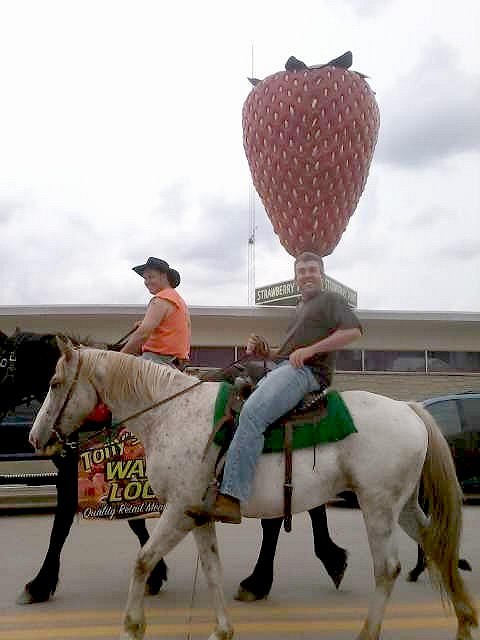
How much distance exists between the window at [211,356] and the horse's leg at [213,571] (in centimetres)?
1471

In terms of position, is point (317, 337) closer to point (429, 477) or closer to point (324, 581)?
point (429, 477)

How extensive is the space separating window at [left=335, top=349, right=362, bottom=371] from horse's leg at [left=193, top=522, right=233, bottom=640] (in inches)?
619

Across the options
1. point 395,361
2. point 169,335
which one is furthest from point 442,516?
point 395,361

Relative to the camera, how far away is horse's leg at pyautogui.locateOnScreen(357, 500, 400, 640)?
13.0 feet

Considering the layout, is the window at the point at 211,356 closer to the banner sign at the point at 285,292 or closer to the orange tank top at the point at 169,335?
the banner sign at the point at 285,292

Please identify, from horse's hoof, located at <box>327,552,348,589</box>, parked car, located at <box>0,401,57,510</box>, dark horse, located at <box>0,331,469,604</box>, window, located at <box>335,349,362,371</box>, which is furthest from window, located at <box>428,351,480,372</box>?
horse's hoof, located at <box>327,552,348,589</box>

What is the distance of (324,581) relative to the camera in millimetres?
5727

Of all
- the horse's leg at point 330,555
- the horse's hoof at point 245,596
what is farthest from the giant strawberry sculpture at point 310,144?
the horse's hoof at point 245,596

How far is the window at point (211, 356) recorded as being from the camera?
750 inches

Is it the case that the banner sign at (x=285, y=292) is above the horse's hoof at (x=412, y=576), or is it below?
above

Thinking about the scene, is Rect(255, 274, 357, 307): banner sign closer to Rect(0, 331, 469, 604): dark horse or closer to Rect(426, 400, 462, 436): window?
Rect(426, 400, 462, 436): window

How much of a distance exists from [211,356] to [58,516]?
1397 centimetres

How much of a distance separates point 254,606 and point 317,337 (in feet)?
7.12

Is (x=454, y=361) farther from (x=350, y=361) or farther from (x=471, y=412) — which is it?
(x=471, y=412)
